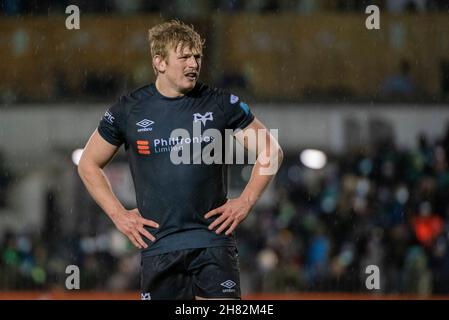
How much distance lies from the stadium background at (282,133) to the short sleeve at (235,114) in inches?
338

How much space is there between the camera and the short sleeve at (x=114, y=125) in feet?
20.3

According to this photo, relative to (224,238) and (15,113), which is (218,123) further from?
(15,113)

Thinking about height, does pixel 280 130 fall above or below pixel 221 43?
below

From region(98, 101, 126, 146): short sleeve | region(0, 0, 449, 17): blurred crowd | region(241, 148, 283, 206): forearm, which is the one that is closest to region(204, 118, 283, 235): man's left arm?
region(241, 148, 283, 206): forearm

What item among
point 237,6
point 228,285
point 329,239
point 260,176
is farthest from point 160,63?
point 237,6

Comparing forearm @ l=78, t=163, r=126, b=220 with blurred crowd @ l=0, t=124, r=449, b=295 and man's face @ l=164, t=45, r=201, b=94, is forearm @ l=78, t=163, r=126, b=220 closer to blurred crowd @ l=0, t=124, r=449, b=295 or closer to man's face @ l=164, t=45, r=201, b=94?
man's face @ l=164, t=45, r=201, b=94

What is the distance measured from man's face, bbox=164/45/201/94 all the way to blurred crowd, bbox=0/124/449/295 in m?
9.50

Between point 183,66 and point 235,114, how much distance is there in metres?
0.42

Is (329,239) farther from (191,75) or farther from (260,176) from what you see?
(191,75)

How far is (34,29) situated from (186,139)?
48.5 ft

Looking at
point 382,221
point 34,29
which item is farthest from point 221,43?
point 382,221

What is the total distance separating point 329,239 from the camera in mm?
16453
